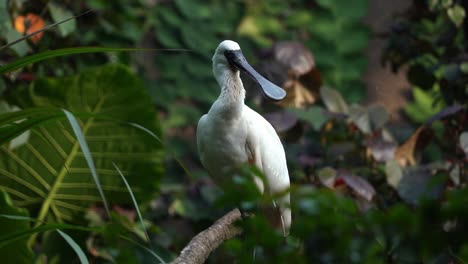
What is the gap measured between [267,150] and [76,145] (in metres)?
1.05

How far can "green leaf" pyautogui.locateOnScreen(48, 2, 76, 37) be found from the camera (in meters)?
3.69

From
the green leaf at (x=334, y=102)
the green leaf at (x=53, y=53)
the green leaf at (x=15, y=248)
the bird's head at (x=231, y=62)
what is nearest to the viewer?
Result: the green leaf at (x=53, y=53)

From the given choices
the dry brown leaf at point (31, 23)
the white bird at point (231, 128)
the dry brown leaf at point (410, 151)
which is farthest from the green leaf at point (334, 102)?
the dry brown leaf at point (31, 23)

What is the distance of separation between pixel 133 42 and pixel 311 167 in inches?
79.7

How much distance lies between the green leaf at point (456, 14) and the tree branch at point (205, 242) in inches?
53.6

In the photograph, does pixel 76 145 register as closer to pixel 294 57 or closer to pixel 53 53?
pixel 294 57

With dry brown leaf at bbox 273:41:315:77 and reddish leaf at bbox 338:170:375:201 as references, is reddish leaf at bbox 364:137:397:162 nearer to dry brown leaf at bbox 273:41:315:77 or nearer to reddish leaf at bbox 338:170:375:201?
reddish leaf at bbox 338:170:375:201

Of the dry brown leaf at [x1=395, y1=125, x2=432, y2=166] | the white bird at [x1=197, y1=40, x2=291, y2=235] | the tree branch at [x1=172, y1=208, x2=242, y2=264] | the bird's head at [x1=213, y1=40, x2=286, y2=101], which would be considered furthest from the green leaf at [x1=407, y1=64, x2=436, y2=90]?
the tree branch at [x1=172, y1=208, x2=242, y2=264]

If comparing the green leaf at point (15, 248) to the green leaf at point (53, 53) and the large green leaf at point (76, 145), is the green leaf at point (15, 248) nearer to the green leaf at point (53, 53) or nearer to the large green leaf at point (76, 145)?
the large green leaf at point (76, 145)

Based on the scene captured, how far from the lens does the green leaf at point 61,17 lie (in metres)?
3.69

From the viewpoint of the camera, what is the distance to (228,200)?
112 centimetres

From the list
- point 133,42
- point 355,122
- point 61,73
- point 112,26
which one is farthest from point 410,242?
point 133,42

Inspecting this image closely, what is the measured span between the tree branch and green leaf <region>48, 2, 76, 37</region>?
1235 millimetres

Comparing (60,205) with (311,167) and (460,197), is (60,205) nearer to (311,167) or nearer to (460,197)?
(311,167)
